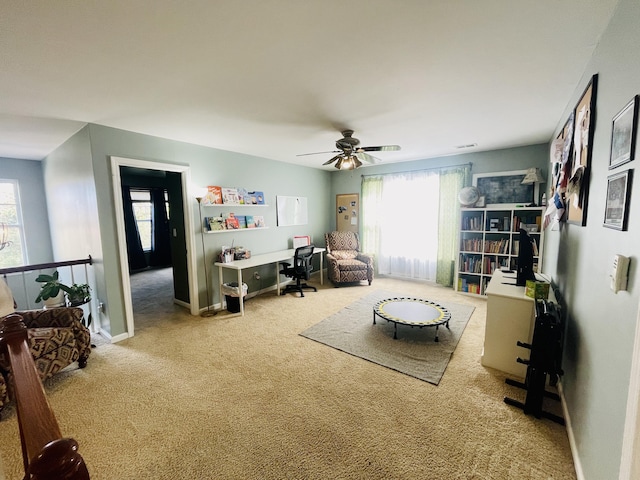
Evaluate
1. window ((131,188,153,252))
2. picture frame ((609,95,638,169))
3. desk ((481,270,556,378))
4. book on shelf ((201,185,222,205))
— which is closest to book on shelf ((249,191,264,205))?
book on shelf ((201,185,222,205))

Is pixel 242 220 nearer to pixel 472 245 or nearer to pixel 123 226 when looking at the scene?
pixel 123 226

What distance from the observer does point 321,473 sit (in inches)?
59.3

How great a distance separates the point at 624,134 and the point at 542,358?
4.92 ft

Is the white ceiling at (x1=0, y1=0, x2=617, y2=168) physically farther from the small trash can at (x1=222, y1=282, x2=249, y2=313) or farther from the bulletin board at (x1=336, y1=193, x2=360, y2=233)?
the bulletin board at (x1=336, y1=193, x2=360, y2=233)

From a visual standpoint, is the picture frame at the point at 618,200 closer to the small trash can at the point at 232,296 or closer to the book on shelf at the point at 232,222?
the small trash can at the point at 232,296

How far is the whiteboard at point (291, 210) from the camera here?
5.19m

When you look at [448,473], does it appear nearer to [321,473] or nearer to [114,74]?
[321,473]

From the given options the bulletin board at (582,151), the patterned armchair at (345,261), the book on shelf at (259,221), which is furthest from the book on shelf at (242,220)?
the bulletin board at (582,151)

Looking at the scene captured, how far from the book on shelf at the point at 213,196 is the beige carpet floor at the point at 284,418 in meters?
1.95

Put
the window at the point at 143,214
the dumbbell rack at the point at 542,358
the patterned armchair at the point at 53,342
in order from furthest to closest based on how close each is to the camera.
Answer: the window at the point at 143,214 < the patterned armchair at the point at 53,342 < the dumbbell rack at the point at 542,358

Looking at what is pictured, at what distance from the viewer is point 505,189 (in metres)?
4.33

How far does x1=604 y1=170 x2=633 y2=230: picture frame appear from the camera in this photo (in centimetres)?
111

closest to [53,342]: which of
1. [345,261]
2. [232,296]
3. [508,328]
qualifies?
[232,296]

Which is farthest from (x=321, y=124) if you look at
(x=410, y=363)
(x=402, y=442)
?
(x=402, y=442)
